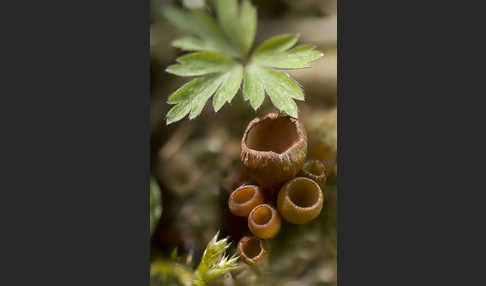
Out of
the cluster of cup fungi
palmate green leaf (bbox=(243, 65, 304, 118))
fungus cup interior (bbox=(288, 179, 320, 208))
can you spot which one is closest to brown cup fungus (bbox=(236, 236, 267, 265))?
the cluster of cup fungi

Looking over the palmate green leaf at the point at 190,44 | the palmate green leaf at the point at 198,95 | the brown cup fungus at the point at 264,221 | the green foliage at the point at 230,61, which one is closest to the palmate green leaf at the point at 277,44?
the green foliage at the point at 230,61

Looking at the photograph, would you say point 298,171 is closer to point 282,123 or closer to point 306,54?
point 282,123

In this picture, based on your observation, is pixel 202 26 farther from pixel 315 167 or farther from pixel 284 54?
pixel 315 167

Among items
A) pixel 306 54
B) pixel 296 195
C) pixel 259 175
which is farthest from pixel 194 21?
pixel 296 195

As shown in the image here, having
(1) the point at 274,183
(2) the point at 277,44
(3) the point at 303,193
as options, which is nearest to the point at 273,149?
(1) the point at 274,183

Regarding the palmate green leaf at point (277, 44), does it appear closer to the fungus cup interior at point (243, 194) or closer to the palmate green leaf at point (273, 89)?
the palmate green leaf at point (273, 89)

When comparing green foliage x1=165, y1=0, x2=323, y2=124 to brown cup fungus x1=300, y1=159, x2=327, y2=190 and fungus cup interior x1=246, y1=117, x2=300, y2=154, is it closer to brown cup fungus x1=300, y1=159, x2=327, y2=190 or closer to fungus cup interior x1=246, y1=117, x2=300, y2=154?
fungus cup interior x1=246, y1=117, x2=300, y2=154
